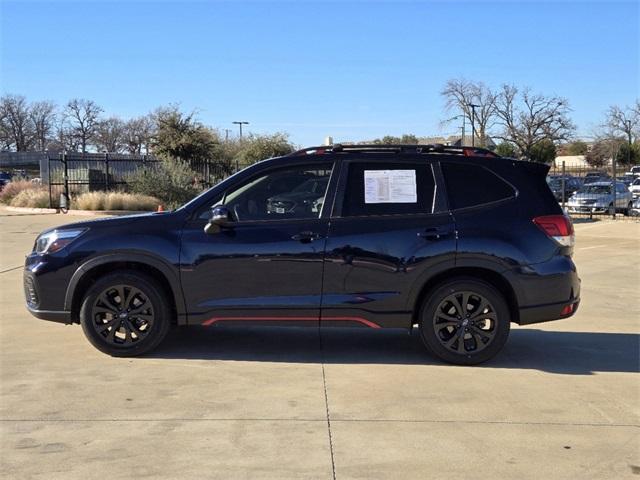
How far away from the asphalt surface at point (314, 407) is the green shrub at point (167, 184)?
19.4 meters

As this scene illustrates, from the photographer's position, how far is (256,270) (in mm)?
5648

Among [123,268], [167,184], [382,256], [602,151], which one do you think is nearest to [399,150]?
[382,256]

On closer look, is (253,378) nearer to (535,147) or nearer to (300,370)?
(300,370)

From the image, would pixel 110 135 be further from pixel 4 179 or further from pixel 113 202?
pixel 113 202

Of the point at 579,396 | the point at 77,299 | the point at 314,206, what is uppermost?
the point at 314,206

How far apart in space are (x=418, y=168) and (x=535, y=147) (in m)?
60.5

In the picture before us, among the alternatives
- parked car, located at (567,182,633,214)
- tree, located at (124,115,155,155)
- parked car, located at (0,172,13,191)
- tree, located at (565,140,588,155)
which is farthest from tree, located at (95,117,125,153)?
parked car, located at (567,182,633,214)

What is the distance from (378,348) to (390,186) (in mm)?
1661

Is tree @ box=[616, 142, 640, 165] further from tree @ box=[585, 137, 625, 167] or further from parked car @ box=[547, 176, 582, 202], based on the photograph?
parked car @ box=[547, 176, 582, 202]

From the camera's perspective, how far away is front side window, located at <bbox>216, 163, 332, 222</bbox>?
5.78 meters

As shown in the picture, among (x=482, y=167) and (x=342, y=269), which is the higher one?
(x=482, y=167)

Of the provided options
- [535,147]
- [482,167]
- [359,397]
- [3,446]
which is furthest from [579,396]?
[535,147]

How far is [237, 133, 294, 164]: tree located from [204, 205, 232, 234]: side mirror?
3903cm

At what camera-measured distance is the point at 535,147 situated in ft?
205
